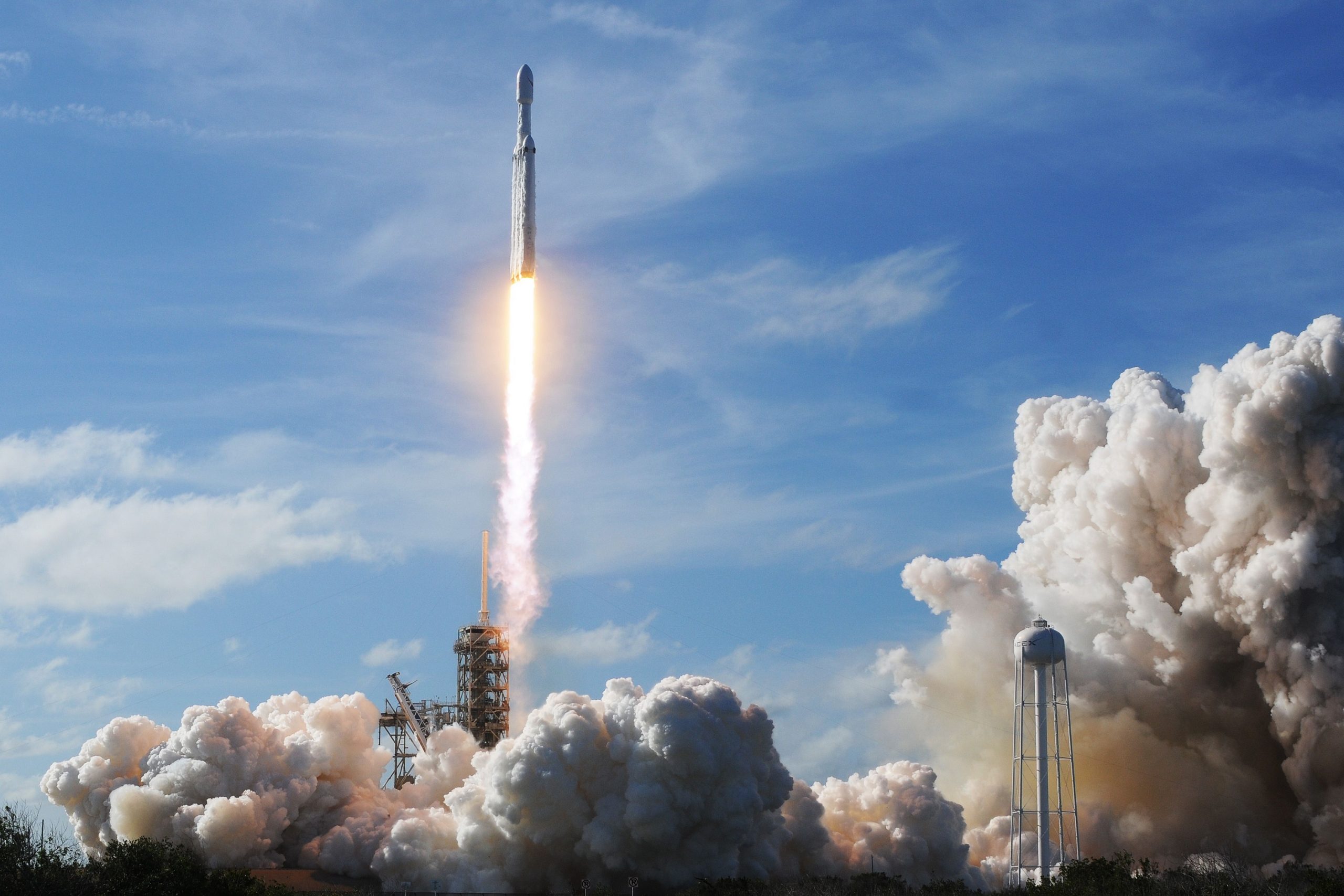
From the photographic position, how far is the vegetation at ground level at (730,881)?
55906mm

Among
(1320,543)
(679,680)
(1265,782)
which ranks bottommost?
(1265,782)

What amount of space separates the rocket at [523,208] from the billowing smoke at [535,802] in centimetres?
1979

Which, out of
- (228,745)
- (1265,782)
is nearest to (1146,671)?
(1265,782)

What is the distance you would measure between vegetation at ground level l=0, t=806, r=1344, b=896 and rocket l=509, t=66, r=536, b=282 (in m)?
27.2

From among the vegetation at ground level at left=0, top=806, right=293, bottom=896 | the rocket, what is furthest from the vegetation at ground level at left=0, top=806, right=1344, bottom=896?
the rocket

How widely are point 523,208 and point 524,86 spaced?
5.91m

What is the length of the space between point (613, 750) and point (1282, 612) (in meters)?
30.0

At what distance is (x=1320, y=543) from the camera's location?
2857 inches

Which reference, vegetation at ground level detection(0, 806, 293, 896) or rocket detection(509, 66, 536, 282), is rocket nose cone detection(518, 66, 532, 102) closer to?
rocket detection(509, 66, 536, 282)

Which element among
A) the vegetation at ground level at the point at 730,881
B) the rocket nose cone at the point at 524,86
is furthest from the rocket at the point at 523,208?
the vegetation at ground level at the point at 730,881

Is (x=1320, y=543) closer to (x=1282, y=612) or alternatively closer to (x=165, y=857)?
(x=1282, y=612)

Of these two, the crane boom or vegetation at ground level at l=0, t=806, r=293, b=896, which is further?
the crane boom

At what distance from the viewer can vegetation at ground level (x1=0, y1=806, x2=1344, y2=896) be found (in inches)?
2201

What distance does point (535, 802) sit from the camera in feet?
235
